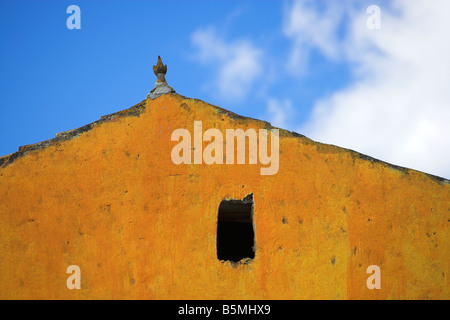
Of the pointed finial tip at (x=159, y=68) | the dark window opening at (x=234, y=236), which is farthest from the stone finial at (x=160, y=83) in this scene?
the dark window opening at (x=234, y=236)

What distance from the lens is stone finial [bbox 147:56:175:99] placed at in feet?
22.0

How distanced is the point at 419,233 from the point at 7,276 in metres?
5.17

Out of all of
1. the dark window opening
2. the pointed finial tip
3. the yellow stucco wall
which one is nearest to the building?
the yellow stucco wall

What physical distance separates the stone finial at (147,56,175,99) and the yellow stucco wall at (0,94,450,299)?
3.9 inches

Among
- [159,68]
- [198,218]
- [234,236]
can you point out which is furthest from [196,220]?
[234,236]

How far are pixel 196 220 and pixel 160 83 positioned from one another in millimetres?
1925

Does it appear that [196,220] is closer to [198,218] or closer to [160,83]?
[198,218]

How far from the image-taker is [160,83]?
22.4 ft

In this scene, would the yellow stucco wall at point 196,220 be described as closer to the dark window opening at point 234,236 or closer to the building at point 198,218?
the building at point 198,218

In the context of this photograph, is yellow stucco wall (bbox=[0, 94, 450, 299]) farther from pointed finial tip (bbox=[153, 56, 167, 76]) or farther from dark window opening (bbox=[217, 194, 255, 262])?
dark window opening (bbox=[217, 194, 255, 262])

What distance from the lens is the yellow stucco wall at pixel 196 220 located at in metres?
6.14

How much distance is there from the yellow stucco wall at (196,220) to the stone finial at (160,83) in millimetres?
100
